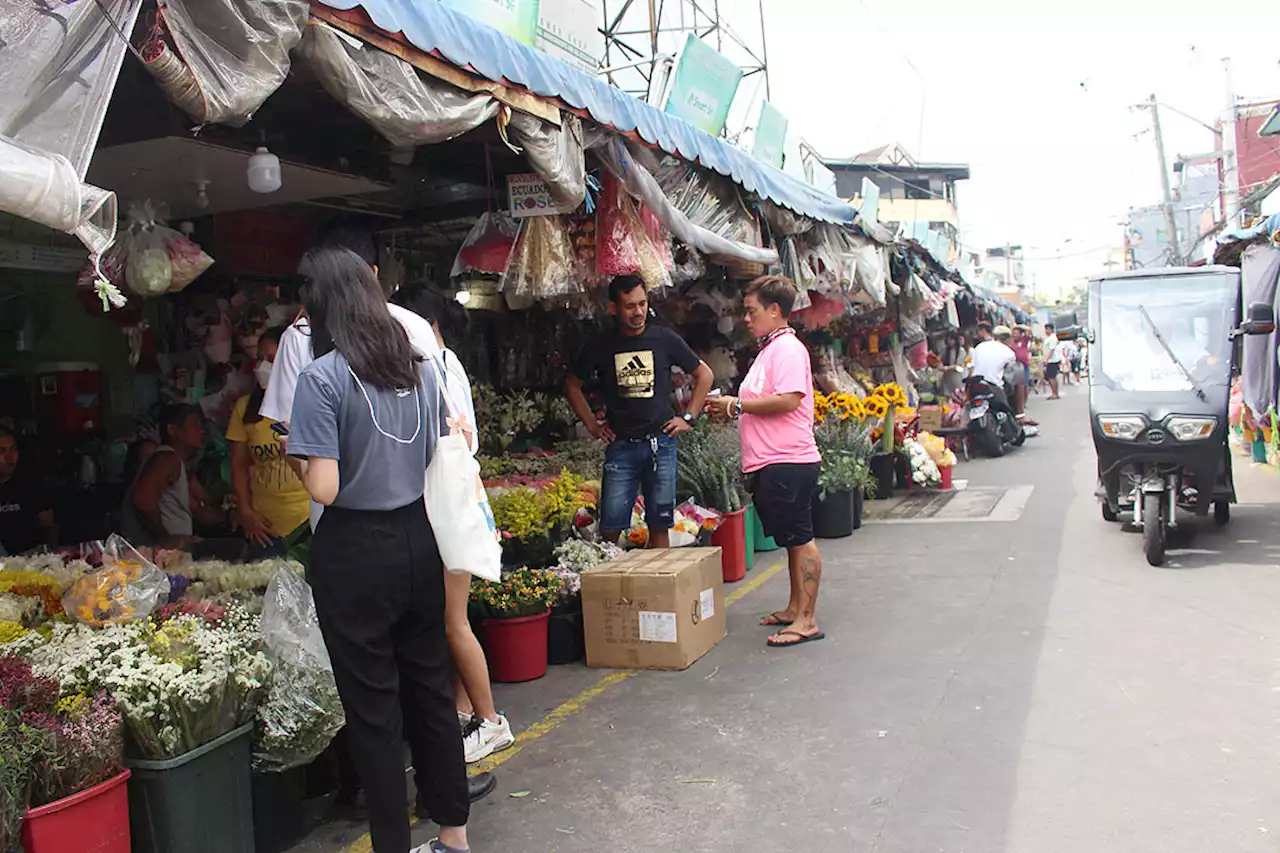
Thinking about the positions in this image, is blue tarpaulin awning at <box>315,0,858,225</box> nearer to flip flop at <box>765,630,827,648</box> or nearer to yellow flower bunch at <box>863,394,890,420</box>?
yellow flower bunch at <box>863,394,890,420</box>

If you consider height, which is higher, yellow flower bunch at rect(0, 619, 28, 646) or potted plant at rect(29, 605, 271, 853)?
yellow flower bunch at rect(0, 619, 28, 646)

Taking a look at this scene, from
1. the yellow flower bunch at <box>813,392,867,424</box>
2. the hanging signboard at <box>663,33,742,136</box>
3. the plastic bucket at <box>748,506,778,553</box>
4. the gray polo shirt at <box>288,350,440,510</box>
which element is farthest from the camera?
the yellow flower bunch at <box>813,392,867,424</box>

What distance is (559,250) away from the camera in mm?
5672

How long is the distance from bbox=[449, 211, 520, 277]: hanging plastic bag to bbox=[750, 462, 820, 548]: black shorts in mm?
1969

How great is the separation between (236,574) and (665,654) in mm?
2185

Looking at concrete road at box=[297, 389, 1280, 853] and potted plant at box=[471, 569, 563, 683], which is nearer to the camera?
concrete road at box=[297, 389, 1280, 853]

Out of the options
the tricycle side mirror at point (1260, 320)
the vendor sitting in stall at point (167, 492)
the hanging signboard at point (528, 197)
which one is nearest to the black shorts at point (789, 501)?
the hanging signboard at point (528, 197)

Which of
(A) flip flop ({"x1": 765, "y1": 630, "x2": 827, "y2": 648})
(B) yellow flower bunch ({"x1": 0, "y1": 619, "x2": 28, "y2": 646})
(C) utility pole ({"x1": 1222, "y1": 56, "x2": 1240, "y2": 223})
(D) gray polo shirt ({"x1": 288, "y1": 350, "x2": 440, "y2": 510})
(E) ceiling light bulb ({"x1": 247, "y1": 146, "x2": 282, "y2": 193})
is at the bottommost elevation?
(A) flip flop ({"x1": 765, "y1": 630, "x2": 827, "y2": 648})

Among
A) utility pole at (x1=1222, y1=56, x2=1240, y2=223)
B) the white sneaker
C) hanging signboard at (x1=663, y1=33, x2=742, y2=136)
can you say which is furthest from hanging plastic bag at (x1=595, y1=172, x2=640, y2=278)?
utility pole at (x1=1222, y1=56, x2=1240, y2=223)

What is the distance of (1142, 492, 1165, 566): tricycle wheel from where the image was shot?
686 centimetres

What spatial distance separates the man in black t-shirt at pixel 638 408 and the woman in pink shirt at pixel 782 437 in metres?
0.47

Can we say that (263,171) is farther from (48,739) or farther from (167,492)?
(48,739)

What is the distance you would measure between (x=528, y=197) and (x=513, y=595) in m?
2.18

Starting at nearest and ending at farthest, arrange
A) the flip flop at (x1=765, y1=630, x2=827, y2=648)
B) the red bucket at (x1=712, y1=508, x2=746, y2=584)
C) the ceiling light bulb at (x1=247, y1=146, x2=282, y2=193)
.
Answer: the ceiling light bulb at (x1=247, y1=146, x2=282, y2=193) → the flip flop at (x1=765, y1=630, x2=827, y2=648) → the red bucket at (x1=712, y1=508, x2=746, y2=584)
